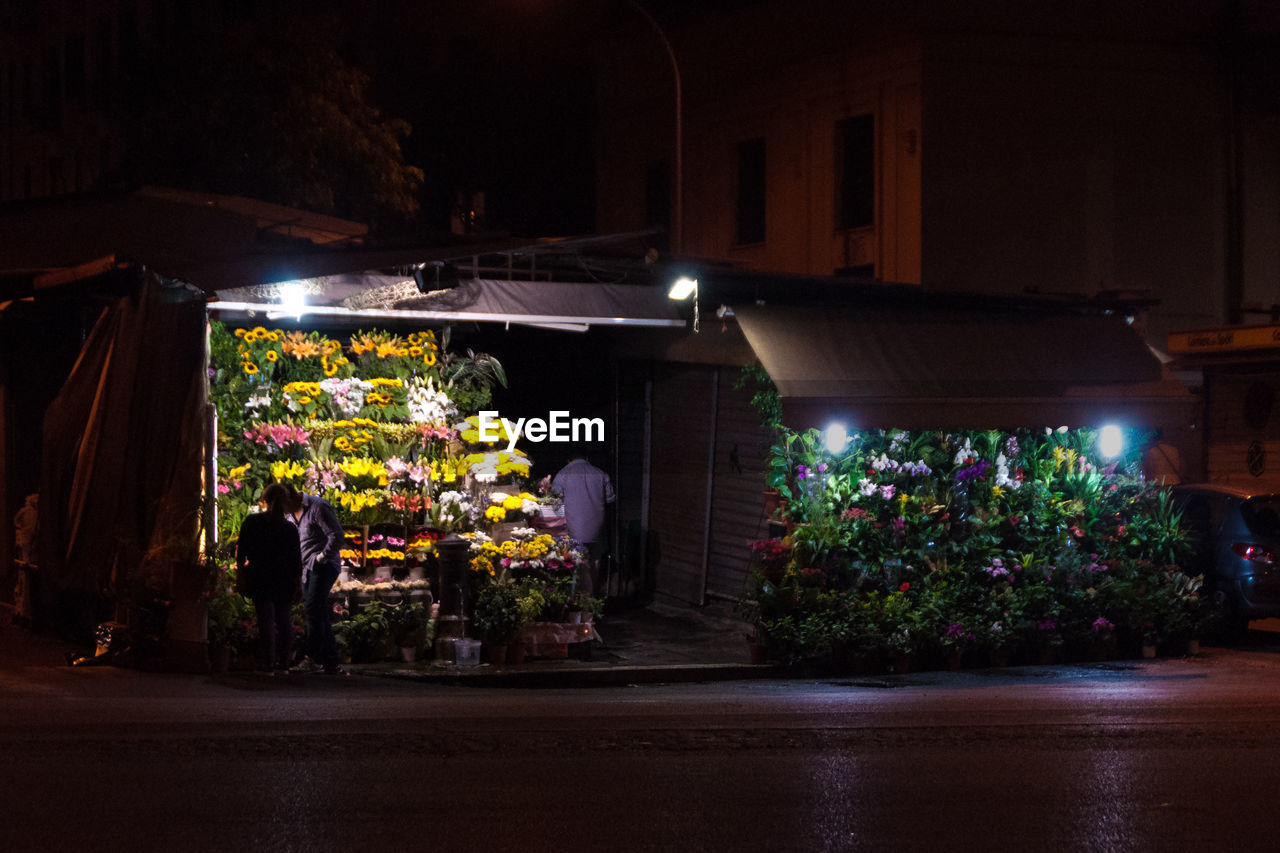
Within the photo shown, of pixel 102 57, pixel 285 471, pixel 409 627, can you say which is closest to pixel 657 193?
pixel 285 471

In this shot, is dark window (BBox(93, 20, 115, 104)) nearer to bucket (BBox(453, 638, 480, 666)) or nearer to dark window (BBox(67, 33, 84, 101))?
dark window (BBox(67, 33, 84, 101))

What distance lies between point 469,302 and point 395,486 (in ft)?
5.75

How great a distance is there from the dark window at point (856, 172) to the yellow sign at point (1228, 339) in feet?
20.9

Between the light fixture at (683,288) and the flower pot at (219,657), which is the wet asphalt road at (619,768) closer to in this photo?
the flower pot at (219,657)

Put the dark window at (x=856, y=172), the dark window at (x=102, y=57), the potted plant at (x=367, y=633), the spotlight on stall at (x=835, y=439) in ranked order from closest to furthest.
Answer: the potted plant at (x=367, y=633) → the spotlight on stall at (x=835, y=439) → the dark window at (x=856, y=172) → the dark window at (x=102, y=57)

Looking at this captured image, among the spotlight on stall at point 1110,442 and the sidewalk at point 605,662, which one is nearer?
the sidewalk at point 605,662

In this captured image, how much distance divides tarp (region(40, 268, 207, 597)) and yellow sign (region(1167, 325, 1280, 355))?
42.5 feet

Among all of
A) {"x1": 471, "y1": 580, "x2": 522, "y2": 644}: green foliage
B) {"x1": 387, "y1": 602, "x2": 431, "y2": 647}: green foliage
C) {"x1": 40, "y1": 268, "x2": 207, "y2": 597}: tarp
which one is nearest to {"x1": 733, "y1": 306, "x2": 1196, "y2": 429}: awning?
{"x1": 471, "y1": 580, "x2": 522, "y2": 644}: green foliage

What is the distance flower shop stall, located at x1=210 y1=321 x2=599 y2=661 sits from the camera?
13109mm

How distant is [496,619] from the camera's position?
1329 cm

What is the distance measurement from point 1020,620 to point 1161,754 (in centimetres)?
561

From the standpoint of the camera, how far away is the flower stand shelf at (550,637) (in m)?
13.5

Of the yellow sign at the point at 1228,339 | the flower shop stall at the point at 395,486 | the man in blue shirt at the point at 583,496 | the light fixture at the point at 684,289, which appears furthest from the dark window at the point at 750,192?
the flower shop stall at the point at 395,486

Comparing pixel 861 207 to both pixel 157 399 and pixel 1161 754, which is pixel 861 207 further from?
pixel 1161 754
